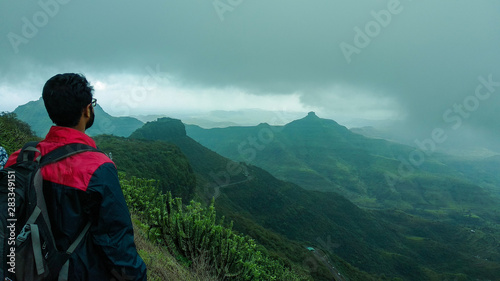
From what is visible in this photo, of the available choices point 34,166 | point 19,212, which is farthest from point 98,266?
point 34,166

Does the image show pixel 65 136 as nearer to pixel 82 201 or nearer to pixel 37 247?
pixel 82 201

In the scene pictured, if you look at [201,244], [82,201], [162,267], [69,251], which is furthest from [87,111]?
[201,244]

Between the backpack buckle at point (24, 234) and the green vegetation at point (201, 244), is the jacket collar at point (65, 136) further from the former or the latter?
Result: the green vegetation at point (201, 244)

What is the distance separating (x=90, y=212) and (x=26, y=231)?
0.34 meters

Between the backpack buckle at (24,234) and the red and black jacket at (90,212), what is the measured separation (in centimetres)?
13

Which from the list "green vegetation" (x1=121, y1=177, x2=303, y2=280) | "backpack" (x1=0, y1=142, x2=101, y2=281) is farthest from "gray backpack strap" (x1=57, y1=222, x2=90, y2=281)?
"green vegetation" (x1=121, y1=177, x2=303, y2=280)

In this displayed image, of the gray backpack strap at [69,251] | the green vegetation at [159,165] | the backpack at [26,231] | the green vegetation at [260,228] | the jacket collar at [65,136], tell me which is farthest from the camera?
the green vegetation at [159,165]

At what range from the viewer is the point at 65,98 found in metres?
1.91

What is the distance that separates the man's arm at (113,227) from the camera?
175 cm

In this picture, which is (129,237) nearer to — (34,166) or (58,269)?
(58,269)

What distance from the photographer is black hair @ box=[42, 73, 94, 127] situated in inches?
74.2

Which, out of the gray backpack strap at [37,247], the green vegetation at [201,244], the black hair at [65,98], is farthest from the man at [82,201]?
the green vegetation at [201,244]

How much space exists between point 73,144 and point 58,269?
83 cm

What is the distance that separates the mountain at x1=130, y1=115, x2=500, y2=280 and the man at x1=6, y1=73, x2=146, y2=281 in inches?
1410
